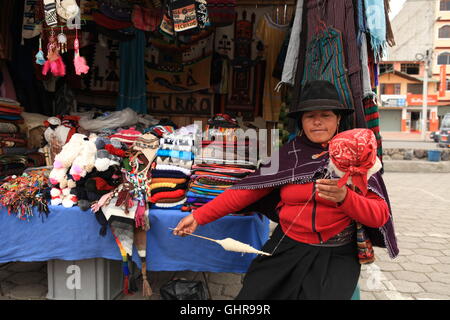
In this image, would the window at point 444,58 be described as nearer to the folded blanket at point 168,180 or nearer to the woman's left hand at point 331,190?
the folded blanket at point 168,180

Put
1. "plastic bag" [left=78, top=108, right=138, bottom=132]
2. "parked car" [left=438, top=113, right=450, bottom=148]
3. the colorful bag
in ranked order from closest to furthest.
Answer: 1. the colorful bag
2. "plastic bag" [left=78, top=108, right=138, bottom=132]
3. "parked car" [left=438, top=113, right=450, bottom=148]

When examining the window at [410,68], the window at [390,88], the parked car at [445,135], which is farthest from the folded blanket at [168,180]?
the window at [410,68]

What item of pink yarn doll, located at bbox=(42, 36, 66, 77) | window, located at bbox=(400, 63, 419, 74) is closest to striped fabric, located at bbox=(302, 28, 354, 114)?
pink yarn doll, located at bbox=(42, 36, 66, 77)

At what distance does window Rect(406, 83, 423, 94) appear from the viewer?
112ft

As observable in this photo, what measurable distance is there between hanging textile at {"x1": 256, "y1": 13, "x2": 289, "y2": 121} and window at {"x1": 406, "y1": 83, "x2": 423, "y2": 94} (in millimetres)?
34173

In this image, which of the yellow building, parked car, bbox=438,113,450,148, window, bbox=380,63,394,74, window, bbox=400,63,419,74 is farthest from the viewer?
window, bbox=400,63,419,74

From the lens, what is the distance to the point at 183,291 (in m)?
2.73

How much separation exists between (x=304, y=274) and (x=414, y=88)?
37883mm

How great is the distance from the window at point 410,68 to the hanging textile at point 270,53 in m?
35.5

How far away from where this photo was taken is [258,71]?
5340mm

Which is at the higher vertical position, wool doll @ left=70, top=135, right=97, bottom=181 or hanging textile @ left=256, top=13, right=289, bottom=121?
hanging textile @ left=256, top=13, right=289, bottom=121

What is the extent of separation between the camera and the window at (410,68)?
1392 inches

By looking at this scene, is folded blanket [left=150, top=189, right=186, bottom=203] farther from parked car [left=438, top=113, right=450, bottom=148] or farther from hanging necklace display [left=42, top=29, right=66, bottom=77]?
parked car [left=438, top=113, right=450, bottom=148]

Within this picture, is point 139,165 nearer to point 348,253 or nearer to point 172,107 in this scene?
point 348,253
